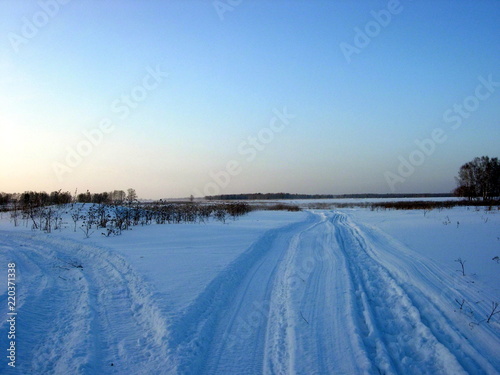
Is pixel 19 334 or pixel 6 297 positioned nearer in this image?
pixel 19 334

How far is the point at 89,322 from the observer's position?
3969mm

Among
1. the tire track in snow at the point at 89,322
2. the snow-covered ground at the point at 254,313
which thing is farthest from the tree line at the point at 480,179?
the tire track in snow at the point at 89,322

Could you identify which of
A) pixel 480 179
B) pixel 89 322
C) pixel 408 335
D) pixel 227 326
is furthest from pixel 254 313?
pixel 480 179

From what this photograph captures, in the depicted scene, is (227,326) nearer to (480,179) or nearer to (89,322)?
(89,322)

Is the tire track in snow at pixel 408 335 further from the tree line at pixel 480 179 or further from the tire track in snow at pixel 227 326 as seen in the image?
the tree line at pixel 480 179

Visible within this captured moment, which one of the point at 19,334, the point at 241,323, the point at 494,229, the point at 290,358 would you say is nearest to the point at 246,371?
the point at 290,358

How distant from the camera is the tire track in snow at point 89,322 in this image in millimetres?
3107

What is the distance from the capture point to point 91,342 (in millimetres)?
3461

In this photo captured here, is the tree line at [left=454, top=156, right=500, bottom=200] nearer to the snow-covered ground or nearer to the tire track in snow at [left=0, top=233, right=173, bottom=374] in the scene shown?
the snow-covered ground

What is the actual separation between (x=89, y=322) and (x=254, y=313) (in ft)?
7.88

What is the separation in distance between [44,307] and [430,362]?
5.54 meters

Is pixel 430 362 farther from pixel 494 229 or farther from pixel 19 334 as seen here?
pixel 494 229

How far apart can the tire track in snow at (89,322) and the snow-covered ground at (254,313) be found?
0.06 feet

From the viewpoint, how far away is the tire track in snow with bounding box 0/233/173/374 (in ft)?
10.2
